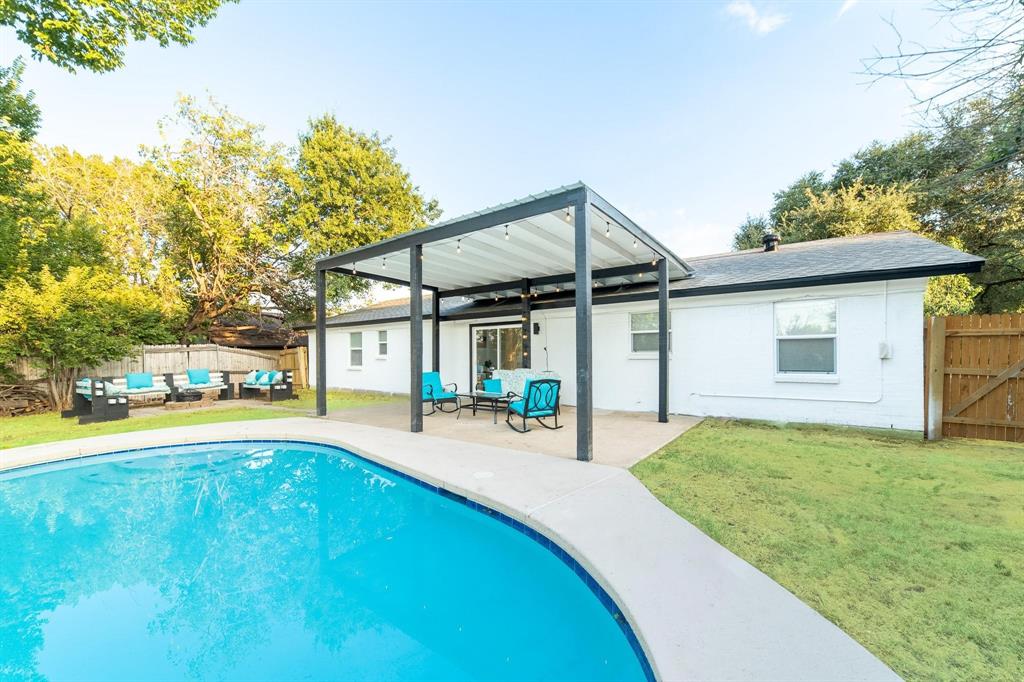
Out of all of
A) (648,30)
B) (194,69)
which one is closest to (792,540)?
(648,30)

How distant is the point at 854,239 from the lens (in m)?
9.90

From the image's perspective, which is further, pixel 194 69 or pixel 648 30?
pixel 194 69

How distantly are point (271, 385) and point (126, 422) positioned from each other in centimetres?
A: 363

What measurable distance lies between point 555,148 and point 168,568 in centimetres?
1637

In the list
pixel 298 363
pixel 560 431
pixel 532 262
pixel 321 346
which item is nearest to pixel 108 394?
pixel 321 346

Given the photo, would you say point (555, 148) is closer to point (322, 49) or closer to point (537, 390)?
point (322, 49)

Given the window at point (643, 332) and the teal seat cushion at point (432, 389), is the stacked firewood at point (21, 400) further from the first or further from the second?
the window at point (643, 332)

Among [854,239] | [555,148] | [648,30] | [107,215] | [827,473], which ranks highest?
[648,30]

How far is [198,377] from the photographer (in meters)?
11.7

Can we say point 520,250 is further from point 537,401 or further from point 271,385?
point 271,385

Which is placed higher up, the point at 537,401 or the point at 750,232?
the point at 750,232

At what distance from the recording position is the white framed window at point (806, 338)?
727 cm

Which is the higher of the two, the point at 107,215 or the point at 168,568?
the point at 107,215

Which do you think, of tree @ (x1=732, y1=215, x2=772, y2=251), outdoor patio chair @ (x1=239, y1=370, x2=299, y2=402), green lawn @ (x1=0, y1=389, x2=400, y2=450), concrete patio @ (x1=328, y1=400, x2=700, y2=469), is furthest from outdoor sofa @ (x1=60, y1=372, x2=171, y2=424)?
tree @ (x1=732, y1=215, x2=772, y2=251)
